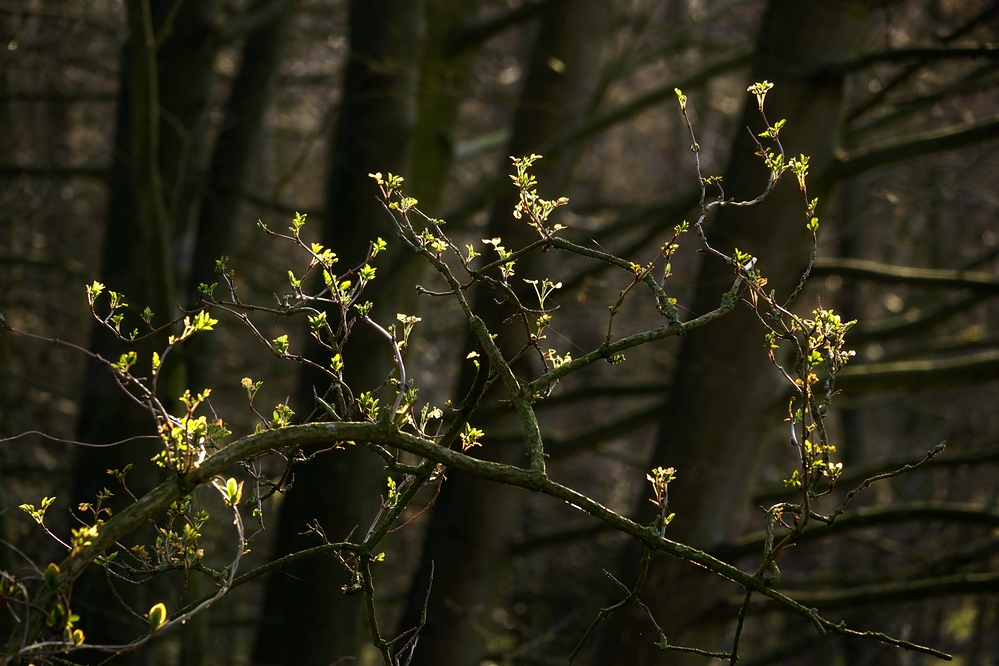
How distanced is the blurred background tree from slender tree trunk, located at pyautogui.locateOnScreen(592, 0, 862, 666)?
13 millimetres

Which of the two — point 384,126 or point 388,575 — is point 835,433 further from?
point 384,126

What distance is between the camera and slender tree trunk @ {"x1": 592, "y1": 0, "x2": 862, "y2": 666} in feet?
13.9

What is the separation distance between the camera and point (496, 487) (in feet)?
18.8

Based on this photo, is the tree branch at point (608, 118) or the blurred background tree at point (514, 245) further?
the tree branch at point (608, 118)

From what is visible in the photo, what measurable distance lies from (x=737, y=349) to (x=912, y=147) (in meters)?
1.17

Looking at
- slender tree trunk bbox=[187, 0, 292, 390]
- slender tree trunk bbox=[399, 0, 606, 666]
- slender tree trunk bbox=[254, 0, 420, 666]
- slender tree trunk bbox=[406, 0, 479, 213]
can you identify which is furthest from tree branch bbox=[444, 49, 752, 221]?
slender tree trunk bbox=[187, 0, 292, 390]

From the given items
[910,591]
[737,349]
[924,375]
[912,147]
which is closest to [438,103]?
[737,349]

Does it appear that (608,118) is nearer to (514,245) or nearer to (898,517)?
(514,245)

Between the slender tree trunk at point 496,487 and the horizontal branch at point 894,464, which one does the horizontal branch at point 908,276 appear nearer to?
the horizontal branch at point 894,464

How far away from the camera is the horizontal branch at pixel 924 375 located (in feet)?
13.6

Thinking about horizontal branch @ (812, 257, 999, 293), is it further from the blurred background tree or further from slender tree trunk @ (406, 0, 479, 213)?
slender tree trunk @ (406, 0, 479, 213)

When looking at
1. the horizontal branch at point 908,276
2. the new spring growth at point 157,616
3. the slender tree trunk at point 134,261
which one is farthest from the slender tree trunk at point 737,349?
the new spring growth at point 157,616

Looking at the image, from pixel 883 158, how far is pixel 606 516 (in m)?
3.08

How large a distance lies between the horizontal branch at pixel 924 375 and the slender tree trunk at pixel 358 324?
7.63 ft
